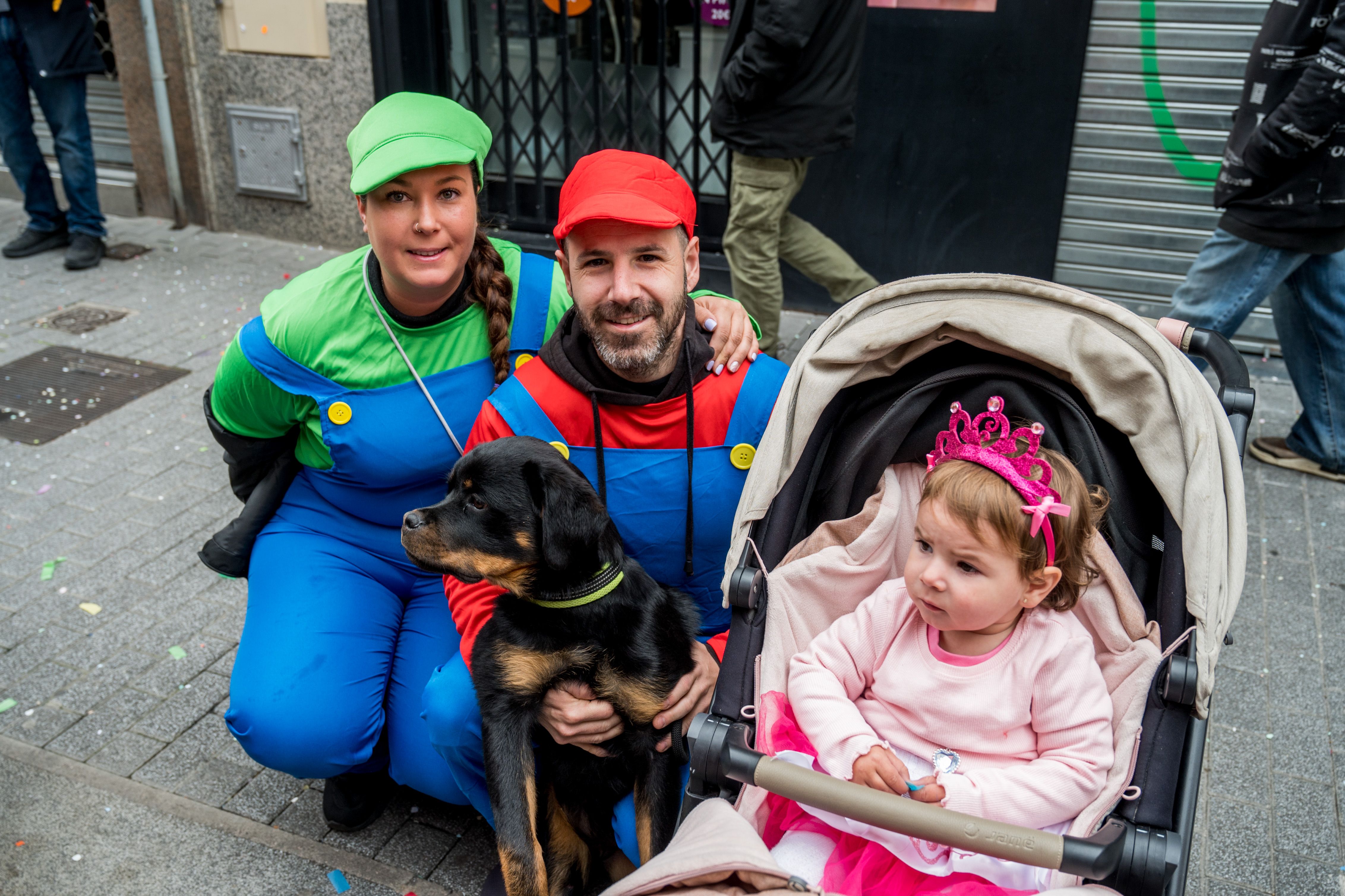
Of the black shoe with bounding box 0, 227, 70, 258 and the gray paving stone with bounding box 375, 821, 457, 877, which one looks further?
the black shoe with bounding box 0, 227, 70, 258

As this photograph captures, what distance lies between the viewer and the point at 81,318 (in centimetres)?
678

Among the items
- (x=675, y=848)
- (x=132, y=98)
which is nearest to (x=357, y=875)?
(x=675, y=848)

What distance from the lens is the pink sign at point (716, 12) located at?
6621 mm

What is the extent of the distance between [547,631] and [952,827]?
42.4 inches

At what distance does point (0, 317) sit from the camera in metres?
6.72

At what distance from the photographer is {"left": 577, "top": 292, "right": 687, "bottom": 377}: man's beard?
8.18 feet

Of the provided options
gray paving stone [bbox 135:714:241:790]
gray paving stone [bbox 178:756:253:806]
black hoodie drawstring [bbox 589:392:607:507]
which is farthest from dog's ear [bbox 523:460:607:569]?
gray paving stone [bbox 135:714:241:790]

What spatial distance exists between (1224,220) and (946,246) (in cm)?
206

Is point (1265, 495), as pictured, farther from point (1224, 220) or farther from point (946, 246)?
point (946, 246)

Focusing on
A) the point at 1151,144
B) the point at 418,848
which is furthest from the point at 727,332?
the point at 1151,144

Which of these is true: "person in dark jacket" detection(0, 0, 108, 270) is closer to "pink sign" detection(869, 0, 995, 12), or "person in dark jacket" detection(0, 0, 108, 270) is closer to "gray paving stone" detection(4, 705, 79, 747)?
"gray paving stone" detection(4, 705, 79, 747)

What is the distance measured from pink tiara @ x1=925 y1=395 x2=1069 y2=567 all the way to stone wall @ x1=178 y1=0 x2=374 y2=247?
6552 mm

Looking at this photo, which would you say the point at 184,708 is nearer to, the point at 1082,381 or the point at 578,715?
the point at 578,715

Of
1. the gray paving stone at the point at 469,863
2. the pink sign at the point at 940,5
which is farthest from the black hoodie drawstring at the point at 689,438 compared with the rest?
the pink sign at the point at 940,5
